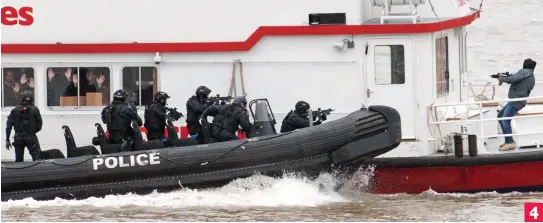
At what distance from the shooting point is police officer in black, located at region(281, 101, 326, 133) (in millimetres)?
17875

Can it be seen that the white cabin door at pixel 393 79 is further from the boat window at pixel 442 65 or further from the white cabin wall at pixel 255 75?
the boat window at pixel 442 65

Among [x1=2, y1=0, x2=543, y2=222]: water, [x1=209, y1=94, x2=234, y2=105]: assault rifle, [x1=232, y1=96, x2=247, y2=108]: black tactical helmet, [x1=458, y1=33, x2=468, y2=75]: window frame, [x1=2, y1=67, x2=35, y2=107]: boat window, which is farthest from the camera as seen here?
[x1=458, y1=33, x2=468, y2=75]: window frame

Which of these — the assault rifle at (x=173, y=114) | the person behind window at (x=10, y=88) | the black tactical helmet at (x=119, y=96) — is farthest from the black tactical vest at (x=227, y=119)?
the person behind window at (x=10, y=88)

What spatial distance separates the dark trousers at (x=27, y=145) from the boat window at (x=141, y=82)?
1302mm

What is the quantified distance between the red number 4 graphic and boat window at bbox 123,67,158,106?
15.2 ft

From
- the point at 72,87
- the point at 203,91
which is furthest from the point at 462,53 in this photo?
the point at 72,87

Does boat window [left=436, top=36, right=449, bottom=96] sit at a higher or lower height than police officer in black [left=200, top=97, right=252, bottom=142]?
higher

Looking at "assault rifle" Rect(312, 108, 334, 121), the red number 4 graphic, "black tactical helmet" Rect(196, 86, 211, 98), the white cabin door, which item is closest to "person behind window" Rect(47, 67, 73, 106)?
"black tactical helmet" Rect(196, 86, 211, 98)

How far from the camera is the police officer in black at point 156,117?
58.8ft

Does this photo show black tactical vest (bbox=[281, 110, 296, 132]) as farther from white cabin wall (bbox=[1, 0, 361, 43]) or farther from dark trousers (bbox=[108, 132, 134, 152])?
dark trousers (bbox=[108, 132, 134, 152])

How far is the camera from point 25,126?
17844 millimetres

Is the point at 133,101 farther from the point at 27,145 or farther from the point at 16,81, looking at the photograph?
the point at 16,81

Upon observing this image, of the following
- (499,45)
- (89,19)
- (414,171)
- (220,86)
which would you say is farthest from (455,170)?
(499,45)

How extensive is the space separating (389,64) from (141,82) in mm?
2975
